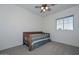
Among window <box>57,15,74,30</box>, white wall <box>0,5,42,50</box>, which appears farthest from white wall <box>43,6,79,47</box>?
white wall <box>0,5,42,50</box>

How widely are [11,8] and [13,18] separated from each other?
40 cm

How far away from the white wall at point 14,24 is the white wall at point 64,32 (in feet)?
1.28

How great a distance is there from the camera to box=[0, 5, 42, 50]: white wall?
242cm

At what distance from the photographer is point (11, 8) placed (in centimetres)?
266

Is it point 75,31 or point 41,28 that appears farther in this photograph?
point 41,28

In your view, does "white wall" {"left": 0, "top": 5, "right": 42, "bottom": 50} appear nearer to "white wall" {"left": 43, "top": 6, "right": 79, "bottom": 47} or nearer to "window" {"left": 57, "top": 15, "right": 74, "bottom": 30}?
"white wall" {"left": 43, "top": 6, "right": 79, "bottom": 47}

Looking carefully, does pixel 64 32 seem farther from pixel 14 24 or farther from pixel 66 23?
pixel 14 24

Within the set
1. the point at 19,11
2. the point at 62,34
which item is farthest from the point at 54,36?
the point at 19,11

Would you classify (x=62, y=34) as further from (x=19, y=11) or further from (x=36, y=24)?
(x=19, y=11)

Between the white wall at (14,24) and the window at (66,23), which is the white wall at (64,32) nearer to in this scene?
the window at (66,23)

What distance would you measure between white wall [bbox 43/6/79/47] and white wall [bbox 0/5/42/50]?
0.39 m

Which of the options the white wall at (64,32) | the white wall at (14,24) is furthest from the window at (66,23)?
the white wall at (14,24)

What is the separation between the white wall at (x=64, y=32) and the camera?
2.63 metres
